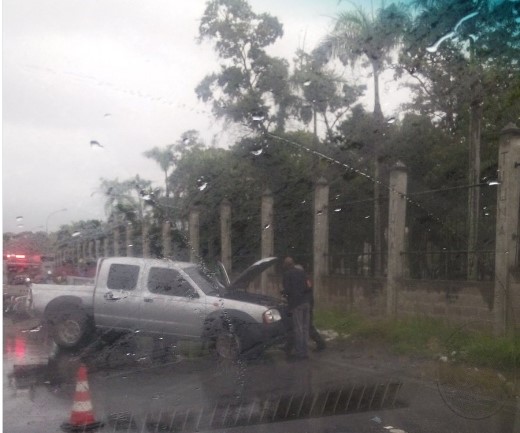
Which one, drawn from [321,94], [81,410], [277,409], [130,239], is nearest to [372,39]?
[321,94]

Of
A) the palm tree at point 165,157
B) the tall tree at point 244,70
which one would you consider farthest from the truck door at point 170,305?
the tall tree at point 244,70

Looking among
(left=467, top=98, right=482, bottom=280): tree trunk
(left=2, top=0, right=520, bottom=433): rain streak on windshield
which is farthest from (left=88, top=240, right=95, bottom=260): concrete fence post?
(left=467, top=98, right=482, bottom=280): tree trunk

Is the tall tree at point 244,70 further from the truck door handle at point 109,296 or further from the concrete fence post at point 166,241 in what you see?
the truck door handle at point 109,296

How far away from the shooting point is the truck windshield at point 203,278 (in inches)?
120

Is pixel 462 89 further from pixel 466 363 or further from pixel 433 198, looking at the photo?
pixel 466 363

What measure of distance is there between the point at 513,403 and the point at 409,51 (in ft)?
6.65

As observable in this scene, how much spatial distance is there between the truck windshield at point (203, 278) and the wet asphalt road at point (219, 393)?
0.92ft

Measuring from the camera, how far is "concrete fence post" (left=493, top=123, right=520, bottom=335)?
3693mm

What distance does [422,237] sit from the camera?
3.84m

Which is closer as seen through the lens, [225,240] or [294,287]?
[225,240]

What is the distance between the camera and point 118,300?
10.0ft

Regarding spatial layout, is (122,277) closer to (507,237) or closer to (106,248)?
(106,248)

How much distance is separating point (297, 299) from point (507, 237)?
132 cm

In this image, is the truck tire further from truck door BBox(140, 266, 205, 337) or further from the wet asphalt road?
truck door BBox(140, 266, 205, 337)
